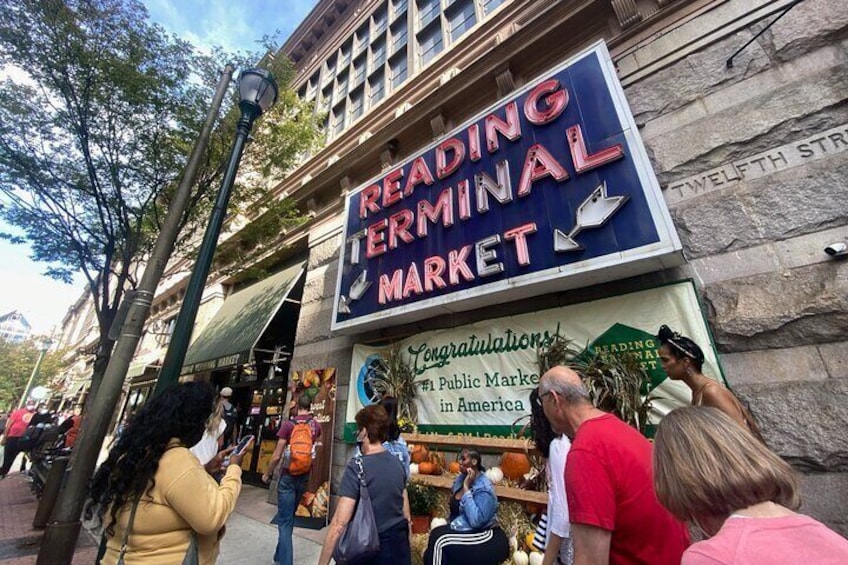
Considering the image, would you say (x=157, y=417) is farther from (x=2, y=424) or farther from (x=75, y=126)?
(x=2, y=424)

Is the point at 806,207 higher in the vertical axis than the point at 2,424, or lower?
higher

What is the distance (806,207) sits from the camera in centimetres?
355

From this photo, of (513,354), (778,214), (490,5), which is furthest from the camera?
(490,5)

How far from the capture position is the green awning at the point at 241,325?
27.6 feet

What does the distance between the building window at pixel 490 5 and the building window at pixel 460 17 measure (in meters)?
0.37

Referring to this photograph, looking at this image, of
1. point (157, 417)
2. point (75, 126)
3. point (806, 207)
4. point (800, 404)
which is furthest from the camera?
point (75, 126)

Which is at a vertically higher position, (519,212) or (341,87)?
(341,87)

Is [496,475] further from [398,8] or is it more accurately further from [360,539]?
[398,8]

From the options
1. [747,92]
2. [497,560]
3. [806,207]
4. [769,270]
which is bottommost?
[497,560]

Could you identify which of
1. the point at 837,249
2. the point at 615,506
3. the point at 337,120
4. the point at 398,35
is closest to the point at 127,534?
the point at 615,506

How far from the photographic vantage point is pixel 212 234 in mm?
4277

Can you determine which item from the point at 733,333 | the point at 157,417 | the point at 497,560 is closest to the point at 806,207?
the point at 733,333

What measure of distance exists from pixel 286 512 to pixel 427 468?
1.85 m

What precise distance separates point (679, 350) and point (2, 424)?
25.9m
